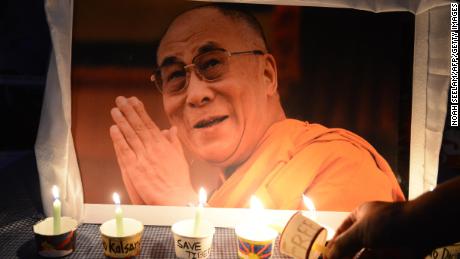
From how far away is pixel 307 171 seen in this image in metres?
1.29

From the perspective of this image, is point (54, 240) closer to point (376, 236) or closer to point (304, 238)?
point (304, 238)

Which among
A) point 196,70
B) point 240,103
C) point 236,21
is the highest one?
point 236,21

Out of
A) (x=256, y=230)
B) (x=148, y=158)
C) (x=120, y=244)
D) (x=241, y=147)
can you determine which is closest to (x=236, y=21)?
(x=241, y=147)

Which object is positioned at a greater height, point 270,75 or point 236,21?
point 236,21

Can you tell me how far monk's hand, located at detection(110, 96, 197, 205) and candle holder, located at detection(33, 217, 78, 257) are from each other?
282 mm

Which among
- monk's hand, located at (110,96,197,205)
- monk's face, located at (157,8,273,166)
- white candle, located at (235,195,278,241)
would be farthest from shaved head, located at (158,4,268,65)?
white candle, located at (235,195,278,241)

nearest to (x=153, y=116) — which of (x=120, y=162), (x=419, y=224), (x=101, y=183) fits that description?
(x=120, y=162)

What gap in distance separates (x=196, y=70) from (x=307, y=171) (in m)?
0.53

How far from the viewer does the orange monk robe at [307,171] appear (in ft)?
4.25

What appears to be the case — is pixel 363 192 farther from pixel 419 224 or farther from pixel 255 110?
pixel 419 224

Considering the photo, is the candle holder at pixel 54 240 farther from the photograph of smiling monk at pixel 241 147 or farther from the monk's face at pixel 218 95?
the monk's face at pixel 218 95

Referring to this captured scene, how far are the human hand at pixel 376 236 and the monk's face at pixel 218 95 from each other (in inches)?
21.0

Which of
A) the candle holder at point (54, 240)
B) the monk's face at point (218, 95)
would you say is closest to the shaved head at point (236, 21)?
the monk's face at point (218, 95)

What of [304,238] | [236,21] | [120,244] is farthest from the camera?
[236,21]
